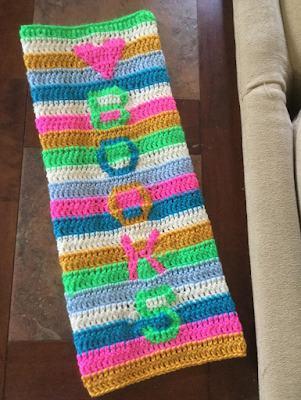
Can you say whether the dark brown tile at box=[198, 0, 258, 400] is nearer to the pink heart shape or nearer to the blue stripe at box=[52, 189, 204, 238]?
the blue stripe at box=[52, 189, 204, 238]

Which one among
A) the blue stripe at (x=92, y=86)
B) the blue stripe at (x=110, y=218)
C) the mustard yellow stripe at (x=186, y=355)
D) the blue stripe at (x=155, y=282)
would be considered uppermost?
the blue stripe at (x=92, y=86)

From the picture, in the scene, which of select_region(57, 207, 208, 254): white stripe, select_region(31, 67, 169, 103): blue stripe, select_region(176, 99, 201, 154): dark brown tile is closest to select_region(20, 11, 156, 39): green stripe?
select_region(31, 67, 169, 103): blue stripe

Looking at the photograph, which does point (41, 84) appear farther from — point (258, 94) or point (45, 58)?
point (258, 94)

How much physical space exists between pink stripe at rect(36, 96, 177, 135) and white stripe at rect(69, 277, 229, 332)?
1.37 ft

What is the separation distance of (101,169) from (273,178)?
395 millimetres

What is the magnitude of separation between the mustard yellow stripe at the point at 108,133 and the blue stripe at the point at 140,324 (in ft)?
1.37

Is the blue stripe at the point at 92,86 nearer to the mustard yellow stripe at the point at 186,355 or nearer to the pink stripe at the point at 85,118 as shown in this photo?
the pink stripe at the point at 85,118

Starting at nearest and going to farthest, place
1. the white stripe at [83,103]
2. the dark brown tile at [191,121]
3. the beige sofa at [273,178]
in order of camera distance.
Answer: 1. the beige sofa at [273,178]
2. the white stripe at [83,103]
3. the dark brown tile at [191,121]

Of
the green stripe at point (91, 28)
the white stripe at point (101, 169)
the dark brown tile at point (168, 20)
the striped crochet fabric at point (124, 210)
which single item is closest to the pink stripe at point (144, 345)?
the striped crochet fabric at point (124, 210)

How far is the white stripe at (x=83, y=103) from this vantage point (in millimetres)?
847

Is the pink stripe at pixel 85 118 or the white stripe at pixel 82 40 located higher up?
the white stripe at pixel 82 40

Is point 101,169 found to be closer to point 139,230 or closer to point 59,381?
point 139,230

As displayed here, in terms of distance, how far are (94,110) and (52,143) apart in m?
0.13

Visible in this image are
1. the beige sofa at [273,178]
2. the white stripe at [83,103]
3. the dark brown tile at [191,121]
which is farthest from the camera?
the dark brown tile at [191,121]
